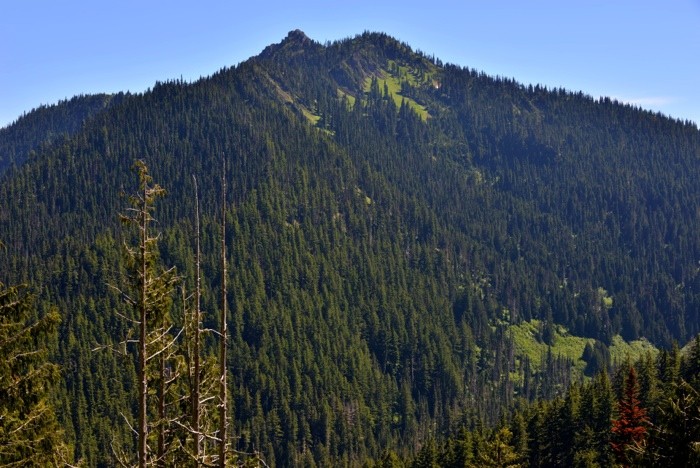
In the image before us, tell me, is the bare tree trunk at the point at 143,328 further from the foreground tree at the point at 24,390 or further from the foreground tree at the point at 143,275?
the foreground tree at the point at 24,390

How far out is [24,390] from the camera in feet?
69.4

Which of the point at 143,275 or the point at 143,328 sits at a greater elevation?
the point at 143,275

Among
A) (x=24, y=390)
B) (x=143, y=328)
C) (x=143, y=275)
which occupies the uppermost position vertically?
(x=143, y=275)

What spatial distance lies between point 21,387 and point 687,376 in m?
67.6

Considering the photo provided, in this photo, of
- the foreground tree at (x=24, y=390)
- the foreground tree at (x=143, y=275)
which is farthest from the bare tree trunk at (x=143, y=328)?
the foreground tree at (x=24, y=390)

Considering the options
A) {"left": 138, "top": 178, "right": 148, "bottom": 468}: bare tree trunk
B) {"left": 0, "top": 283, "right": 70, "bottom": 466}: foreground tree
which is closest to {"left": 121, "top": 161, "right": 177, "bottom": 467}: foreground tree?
{"left": 138, "top": 178, "right": 148, "bottom": 468}: bare tree trunk

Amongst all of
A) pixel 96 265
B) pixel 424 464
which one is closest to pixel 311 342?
pixel 96 265

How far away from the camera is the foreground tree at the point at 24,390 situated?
811 inches

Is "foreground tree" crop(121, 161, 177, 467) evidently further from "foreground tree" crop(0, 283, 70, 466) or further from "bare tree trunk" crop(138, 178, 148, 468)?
"foreground tree" crop(0, 283, 70, 466)

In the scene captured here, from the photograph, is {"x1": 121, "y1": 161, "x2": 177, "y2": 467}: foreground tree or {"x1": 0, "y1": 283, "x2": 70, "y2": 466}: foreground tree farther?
{"x1": 0, "y1": 283, "x2": 70, "y2": 466}: foreground tree

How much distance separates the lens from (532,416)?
7612 centimetres

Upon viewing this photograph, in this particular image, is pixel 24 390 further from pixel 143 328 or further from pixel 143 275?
pixel 143 275

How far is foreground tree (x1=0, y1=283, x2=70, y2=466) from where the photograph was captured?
20594 mm

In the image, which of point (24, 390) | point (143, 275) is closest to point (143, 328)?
point (143, 275)
